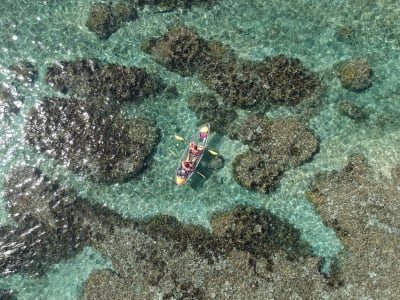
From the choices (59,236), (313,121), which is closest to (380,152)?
(313,121)

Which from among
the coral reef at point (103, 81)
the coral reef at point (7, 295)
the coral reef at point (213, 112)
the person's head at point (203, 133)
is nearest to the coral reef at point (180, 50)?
the coral reef at point (103, 81)

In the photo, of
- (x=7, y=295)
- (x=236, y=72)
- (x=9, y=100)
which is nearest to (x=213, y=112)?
(x=236, y=72)

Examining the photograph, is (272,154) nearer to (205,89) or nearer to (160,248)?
(205,89)

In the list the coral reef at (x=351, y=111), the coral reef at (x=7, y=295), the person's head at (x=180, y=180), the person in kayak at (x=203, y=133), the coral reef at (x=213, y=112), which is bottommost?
the coral reef at (x=7, y=295)

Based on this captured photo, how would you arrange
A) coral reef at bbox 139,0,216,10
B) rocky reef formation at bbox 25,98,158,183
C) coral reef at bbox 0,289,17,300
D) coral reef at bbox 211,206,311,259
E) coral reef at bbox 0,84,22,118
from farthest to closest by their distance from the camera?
coral reef at bbox 139,0,216,10 < coral reef at bbox 0,84,22,118 < rocky reef formation at bbox 25,98,158,183 < coral reef at bbox 0,289,17,300 < coral reef at bbox 211,206,311,259

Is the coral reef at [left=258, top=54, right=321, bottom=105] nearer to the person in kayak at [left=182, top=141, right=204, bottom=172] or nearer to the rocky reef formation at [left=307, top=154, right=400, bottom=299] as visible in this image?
the rocky reef formation at [left=307, top=154, right=400, bottom=299]

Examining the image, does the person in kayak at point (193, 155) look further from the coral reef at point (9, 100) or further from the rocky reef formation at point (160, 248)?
the coral reef at point (9, 100)

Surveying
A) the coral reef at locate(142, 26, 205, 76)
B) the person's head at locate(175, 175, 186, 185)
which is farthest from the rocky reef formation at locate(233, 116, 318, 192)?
the coral reef at locate(142, 26, 205, 76)
